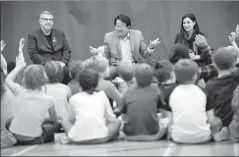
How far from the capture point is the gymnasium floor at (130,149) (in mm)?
3335

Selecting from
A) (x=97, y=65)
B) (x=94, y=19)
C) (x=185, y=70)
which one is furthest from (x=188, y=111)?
(x=94, y=19)

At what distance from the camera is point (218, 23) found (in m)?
7.01

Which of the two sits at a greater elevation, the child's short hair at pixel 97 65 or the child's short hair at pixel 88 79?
the child's short hair at pixel 97 65

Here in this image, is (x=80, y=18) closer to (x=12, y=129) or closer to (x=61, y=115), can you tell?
(x=61, y=115)

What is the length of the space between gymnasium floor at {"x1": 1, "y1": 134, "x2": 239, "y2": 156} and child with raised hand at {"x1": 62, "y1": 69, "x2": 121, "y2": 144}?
0.08m

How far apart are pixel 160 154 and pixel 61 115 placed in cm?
131

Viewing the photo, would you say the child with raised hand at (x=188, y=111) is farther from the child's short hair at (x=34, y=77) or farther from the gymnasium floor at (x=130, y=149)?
the child's short hair at (x=34, y=77)

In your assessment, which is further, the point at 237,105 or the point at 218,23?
the point at 218,23

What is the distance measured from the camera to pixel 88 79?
3777mm

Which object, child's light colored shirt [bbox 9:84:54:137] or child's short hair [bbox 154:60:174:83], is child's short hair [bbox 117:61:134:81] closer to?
child's short hair [bbox 154:60:174:83]

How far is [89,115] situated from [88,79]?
0.30 m

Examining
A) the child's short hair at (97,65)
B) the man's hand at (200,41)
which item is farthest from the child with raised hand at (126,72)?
the man's hand at (200,41)

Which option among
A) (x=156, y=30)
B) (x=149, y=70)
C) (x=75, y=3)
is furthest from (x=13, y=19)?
(x=149, y=70)

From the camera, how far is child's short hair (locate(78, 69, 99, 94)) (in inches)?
149
